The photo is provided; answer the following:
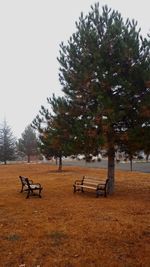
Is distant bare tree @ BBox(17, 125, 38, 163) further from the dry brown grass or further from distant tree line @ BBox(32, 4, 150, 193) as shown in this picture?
the dry brown grass

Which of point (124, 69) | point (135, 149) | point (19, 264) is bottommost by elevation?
point (19, 264)

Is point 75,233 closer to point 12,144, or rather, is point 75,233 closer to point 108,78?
point 108,78

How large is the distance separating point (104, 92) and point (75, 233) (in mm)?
7096

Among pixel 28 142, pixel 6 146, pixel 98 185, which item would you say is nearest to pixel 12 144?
pixel 6 146

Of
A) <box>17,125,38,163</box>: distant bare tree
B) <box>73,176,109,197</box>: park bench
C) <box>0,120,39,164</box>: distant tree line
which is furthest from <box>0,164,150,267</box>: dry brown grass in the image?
<box>17,125,38,163</box>: distant bare tree

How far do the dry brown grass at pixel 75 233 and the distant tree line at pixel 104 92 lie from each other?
2682mm

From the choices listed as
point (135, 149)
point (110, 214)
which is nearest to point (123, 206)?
point (110, 214)

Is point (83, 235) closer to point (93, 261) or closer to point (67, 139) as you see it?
point (93, 261)

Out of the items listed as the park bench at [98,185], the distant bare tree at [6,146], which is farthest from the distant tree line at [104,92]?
the distant bare tree at [6,146]

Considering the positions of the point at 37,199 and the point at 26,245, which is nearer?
the point at 26,245

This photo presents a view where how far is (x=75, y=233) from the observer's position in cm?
723

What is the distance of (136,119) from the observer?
1305 cm

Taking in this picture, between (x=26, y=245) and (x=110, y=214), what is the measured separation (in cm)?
373

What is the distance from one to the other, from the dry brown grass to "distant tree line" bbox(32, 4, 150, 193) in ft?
8.80
